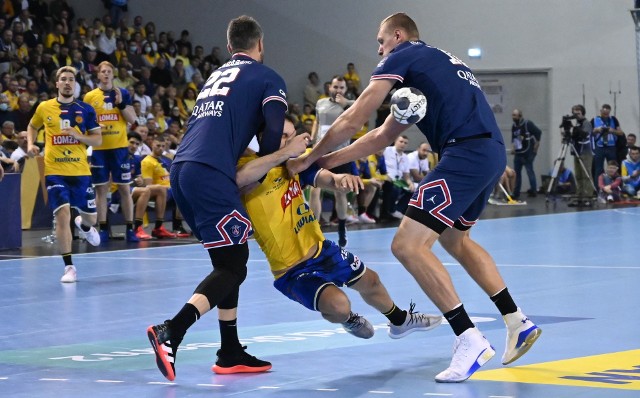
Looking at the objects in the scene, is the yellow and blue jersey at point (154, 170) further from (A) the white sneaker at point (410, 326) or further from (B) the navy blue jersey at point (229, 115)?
(B) the navy blue jersey at point (229, 115)

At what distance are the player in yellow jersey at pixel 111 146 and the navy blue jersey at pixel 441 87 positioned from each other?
9165 millimetres

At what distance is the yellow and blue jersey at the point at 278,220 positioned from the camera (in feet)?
19.1

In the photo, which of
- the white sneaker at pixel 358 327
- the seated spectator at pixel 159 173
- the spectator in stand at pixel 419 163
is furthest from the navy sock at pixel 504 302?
the spectator in stand at pixel 419 163

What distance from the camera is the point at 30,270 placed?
11.2 metres

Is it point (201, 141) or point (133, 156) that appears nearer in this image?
point (201, 141)

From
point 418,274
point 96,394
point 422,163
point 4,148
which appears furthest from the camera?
point 422,163

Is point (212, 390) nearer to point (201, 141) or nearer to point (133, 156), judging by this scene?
point (201, 141)

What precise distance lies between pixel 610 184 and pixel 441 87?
1798cm

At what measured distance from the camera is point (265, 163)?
18.3ft

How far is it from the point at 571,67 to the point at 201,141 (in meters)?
23.3

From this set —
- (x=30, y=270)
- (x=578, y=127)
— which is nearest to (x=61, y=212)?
(x=30, y=270)

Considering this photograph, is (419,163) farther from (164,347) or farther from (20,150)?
(164,347)

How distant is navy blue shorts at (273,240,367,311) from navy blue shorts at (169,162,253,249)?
439mm

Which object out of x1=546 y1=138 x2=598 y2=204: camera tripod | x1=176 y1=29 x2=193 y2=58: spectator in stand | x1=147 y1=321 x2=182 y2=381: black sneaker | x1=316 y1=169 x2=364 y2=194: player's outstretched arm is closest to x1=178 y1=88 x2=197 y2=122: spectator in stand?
x1=176 y1=29 x2=193 y2=58: spectator in stand
